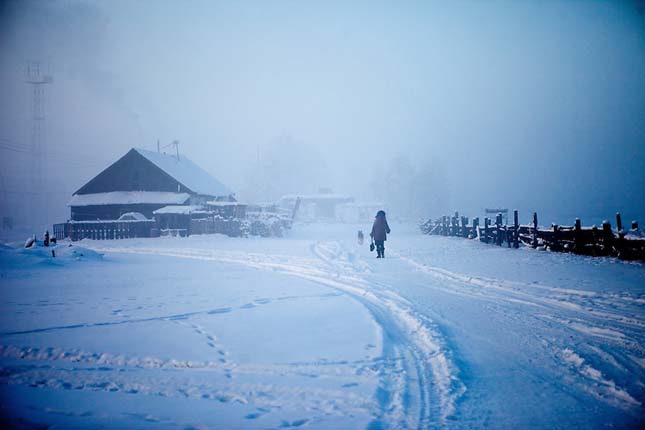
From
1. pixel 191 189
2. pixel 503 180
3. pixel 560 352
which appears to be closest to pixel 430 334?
pixel 560 352

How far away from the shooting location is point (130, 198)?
32281mm

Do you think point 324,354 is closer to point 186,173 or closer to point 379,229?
point 379,229

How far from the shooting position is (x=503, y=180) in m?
130

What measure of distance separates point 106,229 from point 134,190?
11.0 m

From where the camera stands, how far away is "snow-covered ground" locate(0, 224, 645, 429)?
8.82 ft

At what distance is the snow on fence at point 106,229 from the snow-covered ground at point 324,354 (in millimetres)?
17746

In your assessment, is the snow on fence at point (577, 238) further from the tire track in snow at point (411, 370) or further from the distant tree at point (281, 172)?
the distant tree at point (281, 172)

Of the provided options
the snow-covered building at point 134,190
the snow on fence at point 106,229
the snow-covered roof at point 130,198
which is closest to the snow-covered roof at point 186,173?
the snow-covered building at point 134,190

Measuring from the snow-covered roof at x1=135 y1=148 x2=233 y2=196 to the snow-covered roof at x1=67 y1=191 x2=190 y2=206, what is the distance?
1.88 metres

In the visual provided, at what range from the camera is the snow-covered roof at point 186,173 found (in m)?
33.6

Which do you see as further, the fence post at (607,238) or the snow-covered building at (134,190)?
the snow-covered building at (134,190)

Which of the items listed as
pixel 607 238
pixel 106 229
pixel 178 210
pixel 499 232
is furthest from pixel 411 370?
pixel 106 229

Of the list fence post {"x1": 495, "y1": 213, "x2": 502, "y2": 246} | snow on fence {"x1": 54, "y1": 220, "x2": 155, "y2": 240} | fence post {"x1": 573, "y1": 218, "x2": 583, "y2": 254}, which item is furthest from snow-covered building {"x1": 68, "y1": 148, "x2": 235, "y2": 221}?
fence post {"x1": 573, "y1": 218, "x2": 583, "y2": 254}

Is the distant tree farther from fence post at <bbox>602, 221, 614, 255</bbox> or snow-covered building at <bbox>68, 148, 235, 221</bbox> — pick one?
fence post at <bbox>602, 221, 614, 255</bbox>
